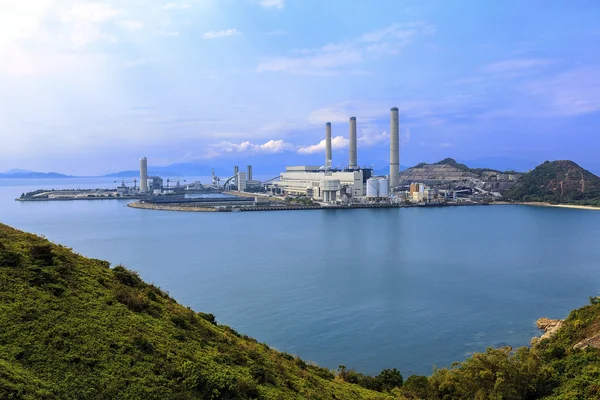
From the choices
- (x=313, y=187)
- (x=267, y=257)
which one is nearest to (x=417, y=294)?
(x=267, y=257)

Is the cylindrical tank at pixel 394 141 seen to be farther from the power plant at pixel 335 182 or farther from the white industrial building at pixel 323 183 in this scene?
the white industrial building at pixel 323 183

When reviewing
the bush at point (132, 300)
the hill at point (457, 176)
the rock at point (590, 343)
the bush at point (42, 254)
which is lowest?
the rock at point (590, 343)

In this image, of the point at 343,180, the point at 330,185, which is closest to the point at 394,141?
the point at 343,180

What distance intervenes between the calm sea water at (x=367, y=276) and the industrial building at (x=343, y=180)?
9.06m

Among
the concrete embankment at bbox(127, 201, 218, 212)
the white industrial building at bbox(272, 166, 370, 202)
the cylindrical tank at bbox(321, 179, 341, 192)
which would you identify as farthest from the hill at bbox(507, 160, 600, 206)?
the concrete embankment at bbox(127, 201, 218, 212)

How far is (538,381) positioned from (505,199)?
31506 millimetres

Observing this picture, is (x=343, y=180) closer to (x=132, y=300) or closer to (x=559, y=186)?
(x=559, y=186)

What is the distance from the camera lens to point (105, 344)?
2.34m

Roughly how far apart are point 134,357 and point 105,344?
0.17 meters

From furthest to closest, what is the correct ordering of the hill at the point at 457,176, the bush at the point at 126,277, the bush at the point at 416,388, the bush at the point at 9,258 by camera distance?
the hill at the point at 457,176, the bush at the point at 416,388, the bush at the point at 126,277, the bush at the point at 9,258

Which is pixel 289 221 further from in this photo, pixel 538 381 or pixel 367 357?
pixel 538 381

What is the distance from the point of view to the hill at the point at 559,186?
30156 millimetres

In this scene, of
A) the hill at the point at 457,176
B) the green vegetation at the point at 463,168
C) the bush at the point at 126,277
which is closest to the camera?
the bush at the point at 126,277

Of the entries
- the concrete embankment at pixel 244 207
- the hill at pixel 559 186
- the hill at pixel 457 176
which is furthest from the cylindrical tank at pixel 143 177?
the hill at pixel 559 186
